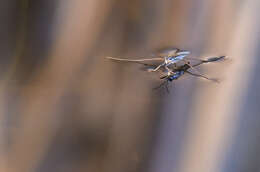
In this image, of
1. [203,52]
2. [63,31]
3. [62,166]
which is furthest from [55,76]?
[203,52]

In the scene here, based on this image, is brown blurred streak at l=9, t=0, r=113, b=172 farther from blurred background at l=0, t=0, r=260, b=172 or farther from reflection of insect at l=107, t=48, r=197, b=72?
reflection of insect at l=107, t=48, r=197, b=72

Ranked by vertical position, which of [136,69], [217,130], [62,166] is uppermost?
[136,69]

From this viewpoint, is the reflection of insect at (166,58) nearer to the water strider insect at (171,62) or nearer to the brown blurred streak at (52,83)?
the water strider insect at (171,62)

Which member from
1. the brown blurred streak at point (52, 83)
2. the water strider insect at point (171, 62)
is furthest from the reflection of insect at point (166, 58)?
the brown blurred streak at point (52, 83)

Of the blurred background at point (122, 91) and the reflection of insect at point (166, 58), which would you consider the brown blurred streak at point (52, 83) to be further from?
the reflection of insect at point (166, 58)

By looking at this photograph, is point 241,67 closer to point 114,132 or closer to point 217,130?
point 217,130

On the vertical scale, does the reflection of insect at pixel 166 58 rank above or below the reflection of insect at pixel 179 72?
above

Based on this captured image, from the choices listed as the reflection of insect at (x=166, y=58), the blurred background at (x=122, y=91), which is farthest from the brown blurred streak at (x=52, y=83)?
the reflection of insect at (x=166, y=58)

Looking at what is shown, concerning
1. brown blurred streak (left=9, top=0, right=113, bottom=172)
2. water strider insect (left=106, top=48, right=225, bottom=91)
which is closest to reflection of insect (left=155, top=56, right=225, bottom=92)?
water strider insect (left=106, top=48, right=225, bottom=91)
